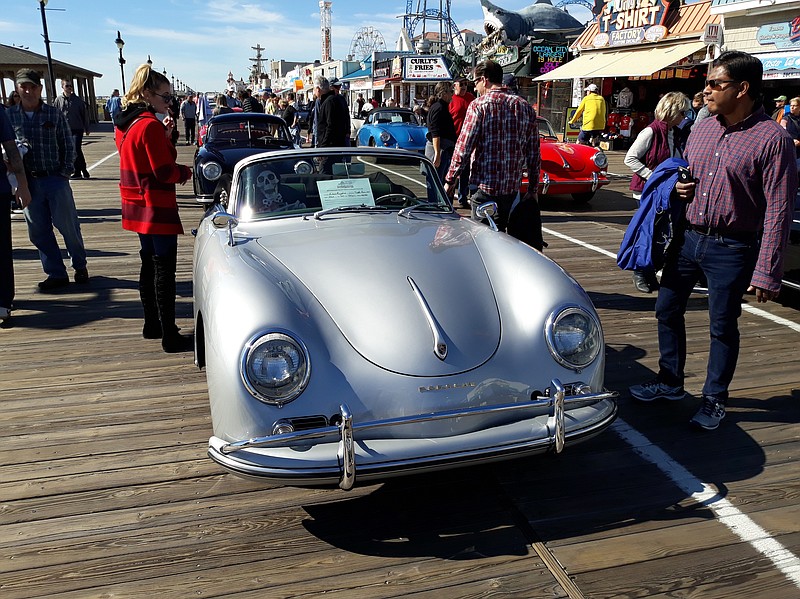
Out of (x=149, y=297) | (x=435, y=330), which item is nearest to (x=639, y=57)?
(x=149, y=297)

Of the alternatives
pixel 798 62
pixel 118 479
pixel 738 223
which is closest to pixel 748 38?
pixel 798 62

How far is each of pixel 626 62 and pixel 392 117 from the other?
26.4 feet

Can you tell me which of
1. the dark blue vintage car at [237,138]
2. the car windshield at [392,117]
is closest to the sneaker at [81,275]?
the dark blue vintage car at [237,138]

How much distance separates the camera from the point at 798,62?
49.5 feet

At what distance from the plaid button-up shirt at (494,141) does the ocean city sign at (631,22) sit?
17.7m

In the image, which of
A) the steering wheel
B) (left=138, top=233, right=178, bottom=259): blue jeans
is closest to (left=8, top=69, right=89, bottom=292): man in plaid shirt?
(left=138, top=233, right=178, bottom=259): blue jeans

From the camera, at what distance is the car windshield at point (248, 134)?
36.1 feet

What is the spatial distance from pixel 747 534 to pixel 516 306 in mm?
1371

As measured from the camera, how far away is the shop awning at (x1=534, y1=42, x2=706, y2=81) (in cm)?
1916

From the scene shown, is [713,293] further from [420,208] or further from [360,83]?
[360,83]

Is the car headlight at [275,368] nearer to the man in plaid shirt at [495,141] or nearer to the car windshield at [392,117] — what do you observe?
the man in plaid shirt at [495,141]

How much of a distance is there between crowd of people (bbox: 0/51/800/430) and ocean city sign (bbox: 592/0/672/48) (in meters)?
16.0

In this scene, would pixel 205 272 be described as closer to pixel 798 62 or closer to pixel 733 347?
pixel 733 347

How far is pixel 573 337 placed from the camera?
3033mm
